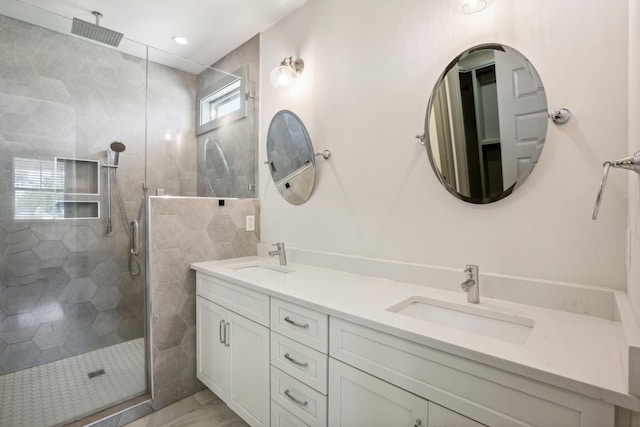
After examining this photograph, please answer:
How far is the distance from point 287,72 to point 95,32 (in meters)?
1.35

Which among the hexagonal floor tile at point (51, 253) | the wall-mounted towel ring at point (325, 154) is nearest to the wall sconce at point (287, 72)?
the wall-mounted towel ring at point (325, 154)

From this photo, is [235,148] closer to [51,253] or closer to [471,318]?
[51,253]

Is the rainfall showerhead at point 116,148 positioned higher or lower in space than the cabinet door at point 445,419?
higher

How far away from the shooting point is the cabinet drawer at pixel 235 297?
1.48m

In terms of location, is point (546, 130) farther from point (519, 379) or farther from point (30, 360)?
point (30, 360)

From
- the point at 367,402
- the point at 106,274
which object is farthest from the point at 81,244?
the point at 367,402

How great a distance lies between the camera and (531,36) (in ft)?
3.84

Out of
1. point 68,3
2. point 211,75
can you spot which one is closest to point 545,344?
point 211,75

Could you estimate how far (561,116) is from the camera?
109cm

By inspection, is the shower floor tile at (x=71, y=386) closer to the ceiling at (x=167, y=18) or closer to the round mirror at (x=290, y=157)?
the round mirror at (x=290, y=157)

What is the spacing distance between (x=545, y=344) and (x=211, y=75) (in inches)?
110

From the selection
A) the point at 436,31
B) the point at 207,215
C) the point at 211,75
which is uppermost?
the point at 211,75

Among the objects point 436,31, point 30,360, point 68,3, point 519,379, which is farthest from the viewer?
point 68,3

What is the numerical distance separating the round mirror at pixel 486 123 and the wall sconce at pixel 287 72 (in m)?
1.04
